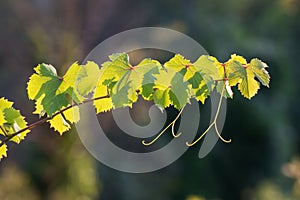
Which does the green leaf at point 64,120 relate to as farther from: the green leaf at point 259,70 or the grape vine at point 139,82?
the green leaf at point 259,70

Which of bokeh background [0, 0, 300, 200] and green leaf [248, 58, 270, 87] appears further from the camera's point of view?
bokeh background [0, 0, 300, 200]

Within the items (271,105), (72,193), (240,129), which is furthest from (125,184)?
(72,193)

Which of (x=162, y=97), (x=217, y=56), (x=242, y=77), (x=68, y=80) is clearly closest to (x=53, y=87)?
(x=68, y=80)

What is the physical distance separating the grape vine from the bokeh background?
4.45m

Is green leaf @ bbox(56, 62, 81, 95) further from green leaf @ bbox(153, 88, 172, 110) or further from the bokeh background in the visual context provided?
the bokeh background

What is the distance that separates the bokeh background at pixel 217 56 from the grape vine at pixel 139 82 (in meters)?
4.45

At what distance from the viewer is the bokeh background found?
256 inches

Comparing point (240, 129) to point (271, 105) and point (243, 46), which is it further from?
point (243, 46)

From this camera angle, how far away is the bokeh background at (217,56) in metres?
6.51

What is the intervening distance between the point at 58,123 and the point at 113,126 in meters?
5.44

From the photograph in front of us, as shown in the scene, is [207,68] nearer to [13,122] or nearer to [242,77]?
[242,77]

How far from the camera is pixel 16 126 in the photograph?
928 mm

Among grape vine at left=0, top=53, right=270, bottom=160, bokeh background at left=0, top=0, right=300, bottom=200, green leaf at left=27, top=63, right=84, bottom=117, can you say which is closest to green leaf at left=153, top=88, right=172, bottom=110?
grape vine at left=0, top=53, right=270, bottom=160

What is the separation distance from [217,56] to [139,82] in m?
6.38
